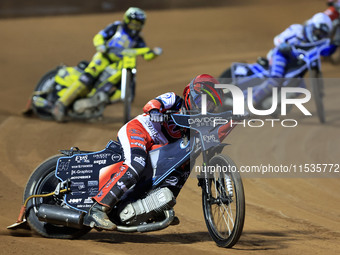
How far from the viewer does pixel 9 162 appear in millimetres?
11711

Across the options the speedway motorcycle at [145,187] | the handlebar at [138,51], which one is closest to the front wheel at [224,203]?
the speedway motorcycle at [145,187]

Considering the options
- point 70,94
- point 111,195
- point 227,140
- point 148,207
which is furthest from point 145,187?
point 70,94

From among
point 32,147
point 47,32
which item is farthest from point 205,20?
point 32,147

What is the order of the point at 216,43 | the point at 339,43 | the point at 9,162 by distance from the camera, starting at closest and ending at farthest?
the point at 9,162 < the point at 339,43 < the point at 216,43

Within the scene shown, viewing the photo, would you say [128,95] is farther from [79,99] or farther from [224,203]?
[224,203]

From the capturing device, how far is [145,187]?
8.21 m

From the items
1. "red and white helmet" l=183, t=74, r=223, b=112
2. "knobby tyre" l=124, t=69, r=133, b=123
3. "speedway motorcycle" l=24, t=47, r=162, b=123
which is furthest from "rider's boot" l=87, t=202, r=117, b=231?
"speedway motorcycle" l=24, t=47, r=162, b=123

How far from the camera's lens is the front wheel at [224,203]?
754 cm

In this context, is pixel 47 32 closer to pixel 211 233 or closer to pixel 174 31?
pixel 174 31

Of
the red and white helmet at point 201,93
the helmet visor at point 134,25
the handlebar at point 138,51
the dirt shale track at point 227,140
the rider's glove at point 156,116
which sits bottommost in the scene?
the dirt shale track at point 227,140

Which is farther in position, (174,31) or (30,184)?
(174,31)

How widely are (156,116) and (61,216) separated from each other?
54.6 inches

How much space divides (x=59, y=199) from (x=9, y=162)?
138 inches

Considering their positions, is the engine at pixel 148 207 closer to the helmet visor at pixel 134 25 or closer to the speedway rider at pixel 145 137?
the speedway rider at pixel 145 137
